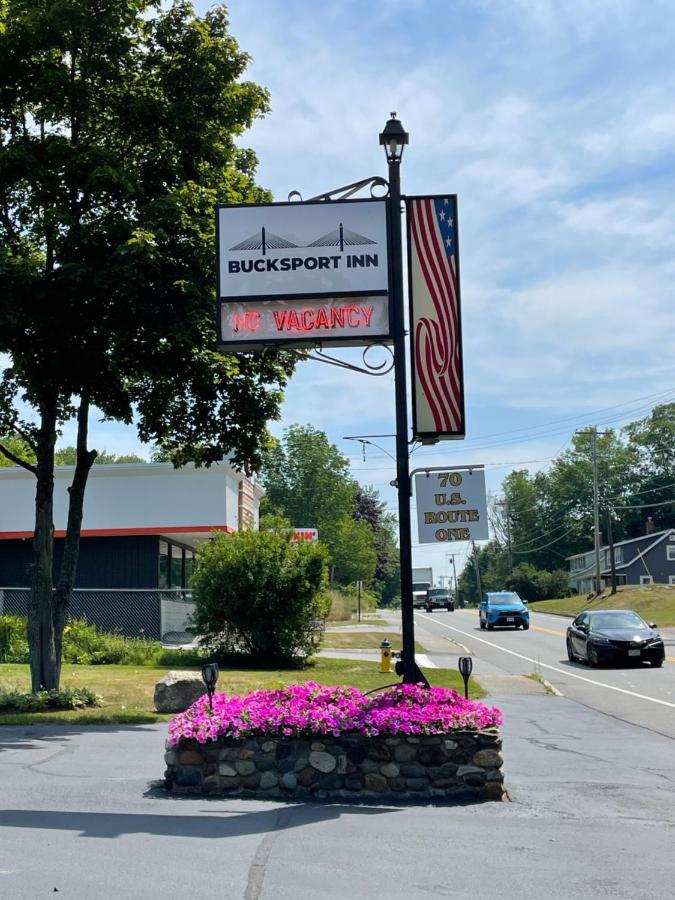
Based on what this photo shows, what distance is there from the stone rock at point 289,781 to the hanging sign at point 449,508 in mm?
12990

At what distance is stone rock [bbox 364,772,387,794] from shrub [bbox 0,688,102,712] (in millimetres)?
7194

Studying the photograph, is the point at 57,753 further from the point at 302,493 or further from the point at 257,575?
the point at 302,493

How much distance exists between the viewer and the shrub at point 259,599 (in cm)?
2262

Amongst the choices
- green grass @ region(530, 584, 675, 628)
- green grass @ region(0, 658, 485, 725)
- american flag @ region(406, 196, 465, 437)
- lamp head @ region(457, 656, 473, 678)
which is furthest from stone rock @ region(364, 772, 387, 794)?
green grass @ region(530, 584, 675, 628)

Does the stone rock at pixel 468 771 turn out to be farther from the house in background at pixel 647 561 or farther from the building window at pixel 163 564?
the house in background at pixel 647 561

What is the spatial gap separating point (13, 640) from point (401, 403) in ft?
56.8

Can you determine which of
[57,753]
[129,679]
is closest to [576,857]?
[57,753]

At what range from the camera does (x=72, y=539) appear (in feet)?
50.1

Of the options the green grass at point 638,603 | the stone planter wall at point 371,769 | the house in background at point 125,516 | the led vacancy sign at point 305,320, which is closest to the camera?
the stone planter wall at point 371,769

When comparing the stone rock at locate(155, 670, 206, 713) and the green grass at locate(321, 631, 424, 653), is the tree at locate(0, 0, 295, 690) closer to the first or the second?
the stone rock at locate(155, 670, 206, 713)

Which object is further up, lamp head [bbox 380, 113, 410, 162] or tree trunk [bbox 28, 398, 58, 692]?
lamp head [bbox 380, 113, 410, 162]

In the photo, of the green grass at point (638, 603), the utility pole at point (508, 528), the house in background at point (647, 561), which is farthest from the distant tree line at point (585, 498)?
the green grass at point (638, 603)

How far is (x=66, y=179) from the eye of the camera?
1391 centimetres

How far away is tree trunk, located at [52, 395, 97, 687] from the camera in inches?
589
